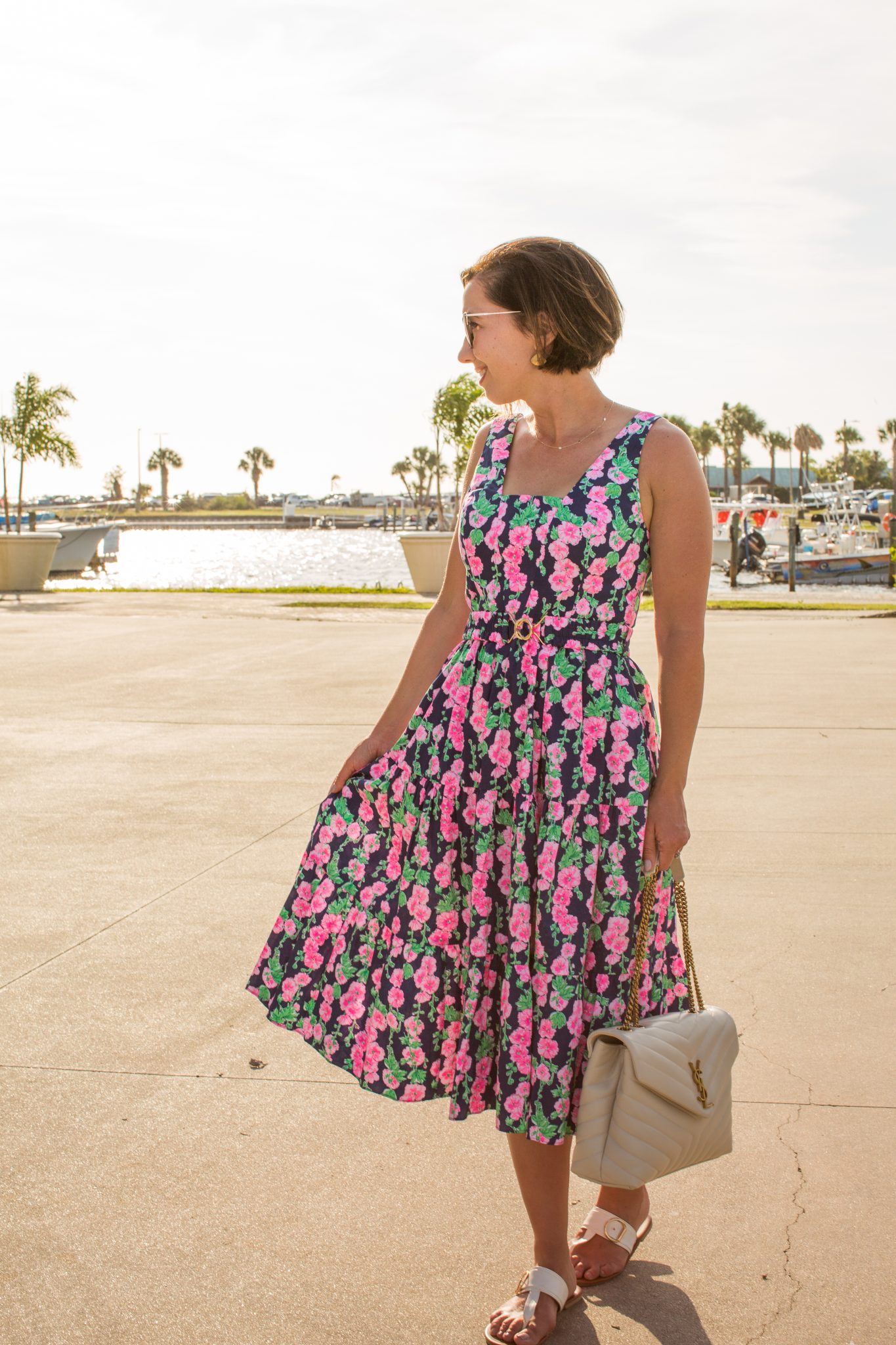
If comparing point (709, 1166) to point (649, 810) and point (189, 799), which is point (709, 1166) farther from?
point (189, 799)

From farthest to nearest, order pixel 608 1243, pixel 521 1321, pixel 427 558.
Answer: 1. pixel 427 558
2. pixel 608 1243
3. pixel 521 1321

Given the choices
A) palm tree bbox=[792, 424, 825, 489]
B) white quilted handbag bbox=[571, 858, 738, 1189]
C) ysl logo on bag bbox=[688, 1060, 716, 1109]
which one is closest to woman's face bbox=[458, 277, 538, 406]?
white quilted handbag bbox=[571, 858, 738, 1189]

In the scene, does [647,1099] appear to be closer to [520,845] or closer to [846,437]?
[520,845]

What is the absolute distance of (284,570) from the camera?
81.1 metres

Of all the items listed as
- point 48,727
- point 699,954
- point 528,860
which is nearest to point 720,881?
point 699,954

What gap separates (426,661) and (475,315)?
26.7 inches

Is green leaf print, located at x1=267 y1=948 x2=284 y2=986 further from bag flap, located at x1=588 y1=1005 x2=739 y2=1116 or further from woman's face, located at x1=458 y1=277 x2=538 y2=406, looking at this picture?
woman's face, located at x1=458 y1=277 x2=538 y2=406

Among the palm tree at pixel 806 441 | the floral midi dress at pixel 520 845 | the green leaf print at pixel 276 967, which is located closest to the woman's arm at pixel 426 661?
the floral midi dress at pixel 520 845

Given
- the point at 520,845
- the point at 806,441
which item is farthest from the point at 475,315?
the point at 806,441

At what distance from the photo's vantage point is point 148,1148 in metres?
2.85

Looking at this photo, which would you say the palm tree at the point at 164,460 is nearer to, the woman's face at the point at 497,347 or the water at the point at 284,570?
the water at the point at 284,570

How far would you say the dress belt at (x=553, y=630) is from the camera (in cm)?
234

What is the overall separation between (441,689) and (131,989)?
1801mm

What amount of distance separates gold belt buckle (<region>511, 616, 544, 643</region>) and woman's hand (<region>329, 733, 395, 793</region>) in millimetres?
388
